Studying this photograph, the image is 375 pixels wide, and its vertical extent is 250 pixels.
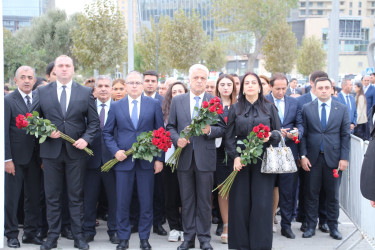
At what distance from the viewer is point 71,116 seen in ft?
22.2

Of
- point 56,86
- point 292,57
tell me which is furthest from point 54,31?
point 56,86

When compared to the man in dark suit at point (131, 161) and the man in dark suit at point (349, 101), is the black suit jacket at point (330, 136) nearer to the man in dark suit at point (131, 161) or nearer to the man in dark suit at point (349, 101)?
the man in dark suit at point (131, 161)

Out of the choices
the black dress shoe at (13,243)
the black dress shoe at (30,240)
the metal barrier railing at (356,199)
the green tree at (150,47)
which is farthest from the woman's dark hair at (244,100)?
the green tree at (150,47)

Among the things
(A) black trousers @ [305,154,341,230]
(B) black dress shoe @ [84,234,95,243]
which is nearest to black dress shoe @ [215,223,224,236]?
(A) black trousers @ [305,154,341,230]

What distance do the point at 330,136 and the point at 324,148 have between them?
192 mm

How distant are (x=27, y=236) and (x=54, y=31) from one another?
117 feet

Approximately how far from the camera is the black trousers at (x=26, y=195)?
7.02 m

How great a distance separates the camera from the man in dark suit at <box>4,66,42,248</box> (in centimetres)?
694

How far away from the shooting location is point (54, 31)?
40.5 meters

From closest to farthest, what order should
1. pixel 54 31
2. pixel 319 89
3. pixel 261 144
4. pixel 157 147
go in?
pixel 261 144
pixel 157 147
pixel 319 89
pixel 54 31

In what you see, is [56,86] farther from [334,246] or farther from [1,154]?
[334,246]

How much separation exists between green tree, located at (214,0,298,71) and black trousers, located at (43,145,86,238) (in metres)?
32.4

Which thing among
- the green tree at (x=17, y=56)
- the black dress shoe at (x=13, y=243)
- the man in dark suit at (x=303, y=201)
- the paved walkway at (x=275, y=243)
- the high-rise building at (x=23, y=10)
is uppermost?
Answer: the high-rise building at (x=23, y=10)

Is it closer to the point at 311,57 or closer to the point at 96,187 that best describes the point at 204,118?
the point at 96,187
